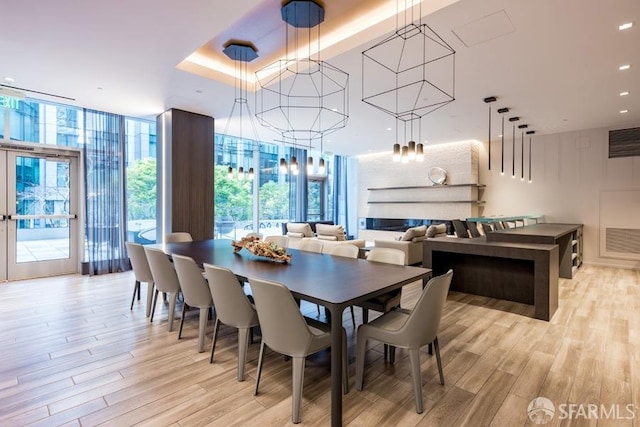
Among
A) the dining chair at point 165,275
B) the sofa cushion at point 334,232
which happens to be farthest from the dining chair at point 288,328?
the sofa cushion at point 334,232

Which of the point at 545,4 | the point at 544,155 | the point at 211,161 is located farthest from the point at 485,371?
the point at 544,155

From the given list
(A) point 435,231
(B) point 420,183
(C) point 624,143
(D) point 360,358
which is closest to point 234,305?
(D) point 360,358

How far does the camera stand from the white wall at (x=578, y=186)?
6.93m

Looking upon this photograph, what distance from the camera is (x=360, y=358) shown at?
236cm

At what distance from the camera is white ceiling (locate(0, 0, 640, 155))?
2.90 meters

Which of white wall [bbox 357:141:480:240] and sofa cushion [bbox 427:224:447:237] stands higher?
white wall [bbox 357:141:480:240]

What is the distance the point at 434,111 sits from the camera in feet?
19.3

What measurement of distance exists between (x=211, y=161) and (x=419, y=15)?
15.1 feet

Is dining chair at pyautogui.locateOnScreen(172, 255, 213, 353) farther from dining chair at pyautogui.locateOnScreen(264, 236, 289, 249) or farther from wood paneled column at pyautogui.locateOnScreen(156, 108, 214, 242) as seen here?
wood paneled column at pyautogui.locateOnScreen(156, 108, 214, 242)

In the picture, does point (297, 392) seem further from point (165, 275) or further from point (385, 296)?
point (165, 275)

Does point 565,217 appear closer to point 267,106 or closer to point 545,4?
point 545,4

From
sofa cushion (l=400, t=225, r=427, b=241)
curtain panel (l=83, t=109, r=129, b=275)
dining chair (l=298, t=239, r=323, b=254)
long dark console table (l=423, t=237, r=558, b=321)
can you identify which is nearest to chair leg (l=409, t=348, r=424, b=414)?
A: dining chair (l=298, t=239, r=323, b=254)

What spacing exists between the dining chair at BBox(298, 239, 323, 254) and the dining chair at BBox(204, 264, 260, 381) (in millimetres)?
1805

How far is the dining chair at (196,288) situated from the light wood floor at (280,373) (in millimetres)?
297
